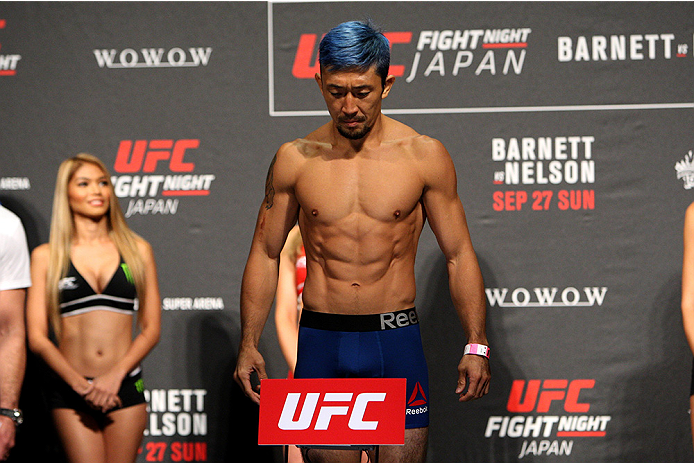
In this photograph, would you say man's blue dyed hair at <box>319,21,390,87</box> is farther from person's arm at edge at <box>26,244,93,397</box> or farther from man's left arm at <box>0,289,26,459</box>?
person's arm at edge at <box>26,244,93,397</box>

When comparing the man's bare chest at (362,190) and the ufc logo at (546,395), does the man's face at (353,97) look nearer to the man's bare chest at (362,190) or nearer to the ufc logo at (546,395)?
the man's bare chest at (362,190)

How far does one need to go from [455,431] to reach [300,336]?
5.82 ft

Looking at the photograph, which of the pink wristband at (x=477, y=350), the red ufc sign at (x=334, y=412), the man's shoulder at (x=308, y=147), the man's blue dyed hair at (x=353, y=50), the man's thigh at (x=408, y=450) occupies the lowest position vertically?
the man's thigh at (x=408, y=450)

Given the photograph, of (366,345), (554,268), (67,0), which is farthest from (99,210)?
(554,268)

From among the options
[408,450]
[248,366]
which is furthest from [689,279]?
[248,366]

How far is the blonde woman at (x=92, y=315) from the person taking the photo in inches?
121

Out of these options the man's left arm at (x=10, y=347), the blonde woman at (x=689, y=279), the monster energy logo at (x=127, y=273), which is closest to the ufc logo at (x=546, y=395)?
the blonde woman at (x=689, y=279)

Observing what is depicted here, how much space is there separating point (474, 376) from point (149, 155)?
2.34 m

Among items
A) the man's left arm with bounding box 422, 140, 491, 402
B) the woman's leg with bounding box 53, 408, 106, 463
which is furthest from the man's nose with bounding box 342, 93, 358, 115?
the woman's leg with bounding box 53, 408, 106, 463

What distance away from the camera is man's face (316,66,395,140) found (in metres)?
2.14

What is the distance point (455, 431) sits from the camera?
12.4 ft

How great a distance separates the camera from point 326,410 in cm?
200

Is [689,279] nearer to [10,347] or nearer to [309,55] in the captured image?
[309,55]

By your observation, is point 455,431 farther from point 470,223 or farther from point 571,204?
point 571,204
